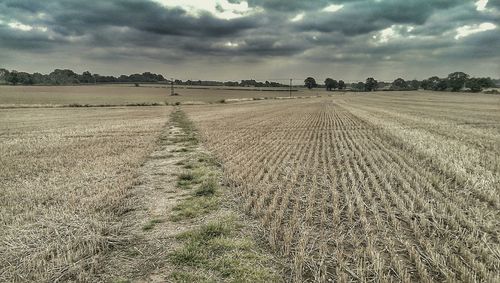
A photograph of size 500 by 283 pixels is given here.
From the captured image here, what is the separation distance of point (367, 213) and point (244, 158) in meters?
6.18

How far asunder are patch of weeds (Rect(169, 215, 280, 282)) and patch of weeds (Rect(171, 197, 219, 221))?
2.49 feet

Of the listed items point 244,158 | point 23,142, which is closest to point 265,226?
point 244,158

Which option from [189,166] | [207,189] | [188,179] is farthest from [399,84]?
[207,189]

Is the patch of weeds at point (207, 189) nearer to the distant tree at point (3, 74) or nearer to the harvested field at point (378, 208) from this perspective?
the harvested field at point (378, 208)

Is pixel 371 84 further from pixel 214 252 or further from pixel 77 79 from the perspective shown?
pixel 214 252

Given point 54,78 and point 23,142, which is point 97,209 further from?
point 54,78

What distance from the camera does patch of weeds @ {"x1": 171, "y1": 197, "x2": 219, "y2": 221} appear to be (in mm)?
6531

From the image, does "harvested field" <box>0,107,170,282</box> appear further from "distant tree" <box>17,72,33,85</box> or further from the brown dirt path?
"distant tree" <box>17,72,33,85</box>

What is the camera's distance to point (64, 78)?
150 meters

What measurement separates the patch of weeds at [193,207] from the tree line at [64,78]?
164567mm

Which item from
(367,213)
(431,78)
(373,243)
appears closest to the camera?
(373,243)

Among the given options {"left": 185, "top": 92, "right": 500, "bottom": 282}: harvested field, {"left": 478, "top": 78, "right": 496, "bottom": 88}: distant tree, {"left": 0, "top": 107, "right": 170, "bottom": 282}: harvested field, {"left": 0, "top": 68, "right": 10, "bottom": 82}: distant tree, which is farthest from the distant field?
{"left": 478, "top": 78, "right": 496, "bottom": 88}: distant tree

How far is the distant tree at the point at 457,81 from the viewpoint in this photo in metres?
128

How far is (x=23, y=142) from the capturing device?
16.2 meters
